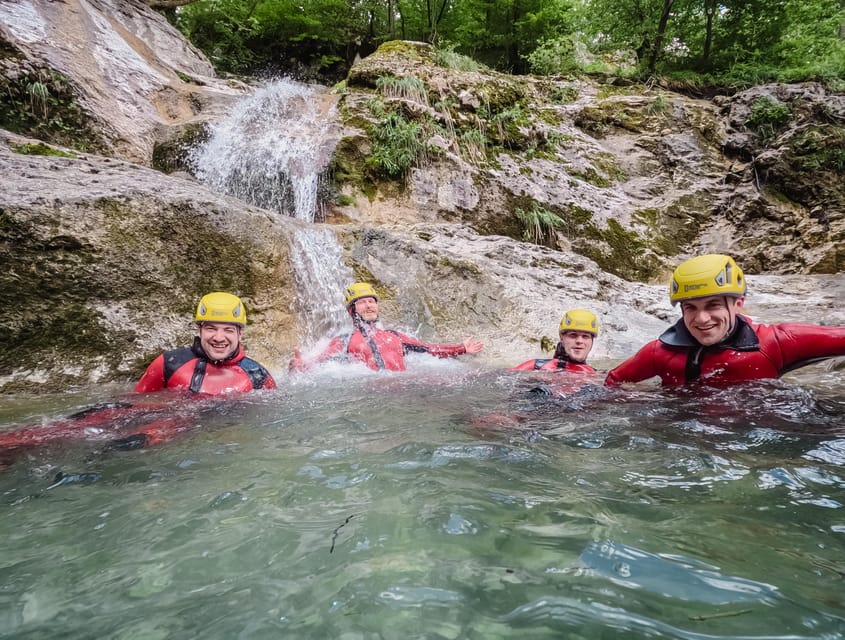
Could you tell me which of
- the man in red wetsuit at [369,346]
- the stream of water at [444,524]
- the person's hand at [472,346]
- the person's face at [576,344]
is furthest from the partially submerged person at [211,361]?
the person's face at [576,344]

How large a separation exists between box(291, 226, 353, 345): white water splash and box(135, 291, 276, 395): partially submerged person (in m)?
2.28

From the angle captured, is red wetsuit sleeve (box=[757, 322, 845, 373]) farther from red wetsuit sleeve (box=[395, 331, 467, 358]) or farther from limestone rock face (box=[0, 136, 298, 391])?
limestone rock face (box=[0, 136, 298, 391])

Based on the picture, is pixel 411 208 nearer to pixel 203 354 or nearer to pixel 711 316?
pixel 203 354

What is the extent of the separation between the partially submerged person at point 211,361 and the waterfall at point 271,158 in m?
5.37

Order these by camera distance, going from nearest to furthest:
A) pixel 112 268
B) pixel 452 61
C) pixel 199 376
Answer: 1. pixel 199 376
2. pixel 112 268
3. pixel 452 61

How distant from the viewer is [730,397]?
325 centimetres

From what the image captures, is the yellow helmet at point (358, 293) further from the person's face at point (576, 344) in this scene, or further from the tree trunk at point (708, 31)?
the tree trunk at point (708, 31)

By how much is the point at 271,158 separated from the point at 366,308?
215 inches

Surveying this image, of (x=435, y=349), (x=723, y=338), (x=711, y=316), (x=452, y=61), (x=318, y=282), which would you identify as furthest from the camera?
(x=452, y=61)

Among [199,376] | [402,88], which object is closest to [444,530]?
[199,376]

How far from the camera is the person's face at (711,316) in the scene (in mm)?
3346

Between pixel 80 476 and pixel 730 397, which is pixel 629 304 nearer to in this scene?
pixel 730 397

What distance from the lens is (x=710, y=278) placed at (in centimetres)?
320

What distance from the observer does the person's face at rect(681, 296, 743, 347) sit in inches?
132
